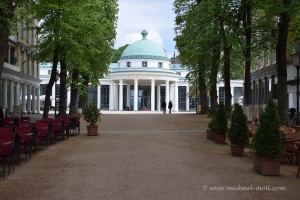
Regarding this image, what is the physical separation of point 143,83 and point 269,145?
69.7 m

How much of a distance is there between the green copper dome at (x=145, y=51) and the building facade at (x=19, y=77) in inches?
1012

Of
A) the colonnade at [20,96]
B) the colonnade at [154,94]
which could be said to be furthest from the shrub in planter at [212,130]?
the colonnade at [154,94]

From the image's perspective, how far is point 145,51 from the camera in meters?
76.6

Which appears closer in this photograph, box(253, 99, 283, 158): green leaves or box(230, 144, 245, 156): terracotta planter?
box(253, 99, 283, 158): green leaves

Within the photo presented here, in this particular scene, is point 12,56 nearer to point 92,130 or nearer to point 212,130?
point 92,130

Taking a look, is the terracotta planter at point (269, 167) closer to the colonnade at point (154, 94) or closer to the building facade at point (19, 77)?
the building facade at point (19, 77)

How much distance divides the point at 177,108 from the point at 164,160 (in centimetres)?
6923

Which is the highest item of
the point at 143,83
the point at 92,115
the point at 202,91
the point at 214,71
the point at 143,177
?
the point at 143,83

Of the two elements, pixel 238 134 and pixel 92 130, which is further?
pixel 92 130

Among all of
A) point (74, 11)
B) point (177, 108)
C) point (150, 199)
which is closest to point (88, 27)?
point (74, 11)

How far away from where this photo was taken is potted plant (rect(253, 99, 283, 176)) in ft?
33.8

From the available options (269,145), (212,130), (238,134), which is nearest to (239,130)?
(238,134)

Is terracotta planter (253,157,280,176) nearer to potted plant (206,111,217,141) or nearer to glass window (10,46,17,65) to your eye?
potted plant (206,111,217,141)

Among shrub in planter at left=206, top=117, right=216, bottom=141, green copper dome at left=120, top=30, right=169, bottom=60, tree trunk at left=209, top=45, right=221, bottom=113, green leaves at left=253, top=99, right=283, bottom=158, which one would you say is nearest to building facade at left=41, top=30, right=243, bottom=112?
green copper dome at left=120, top=30, right=169, bottom=60
